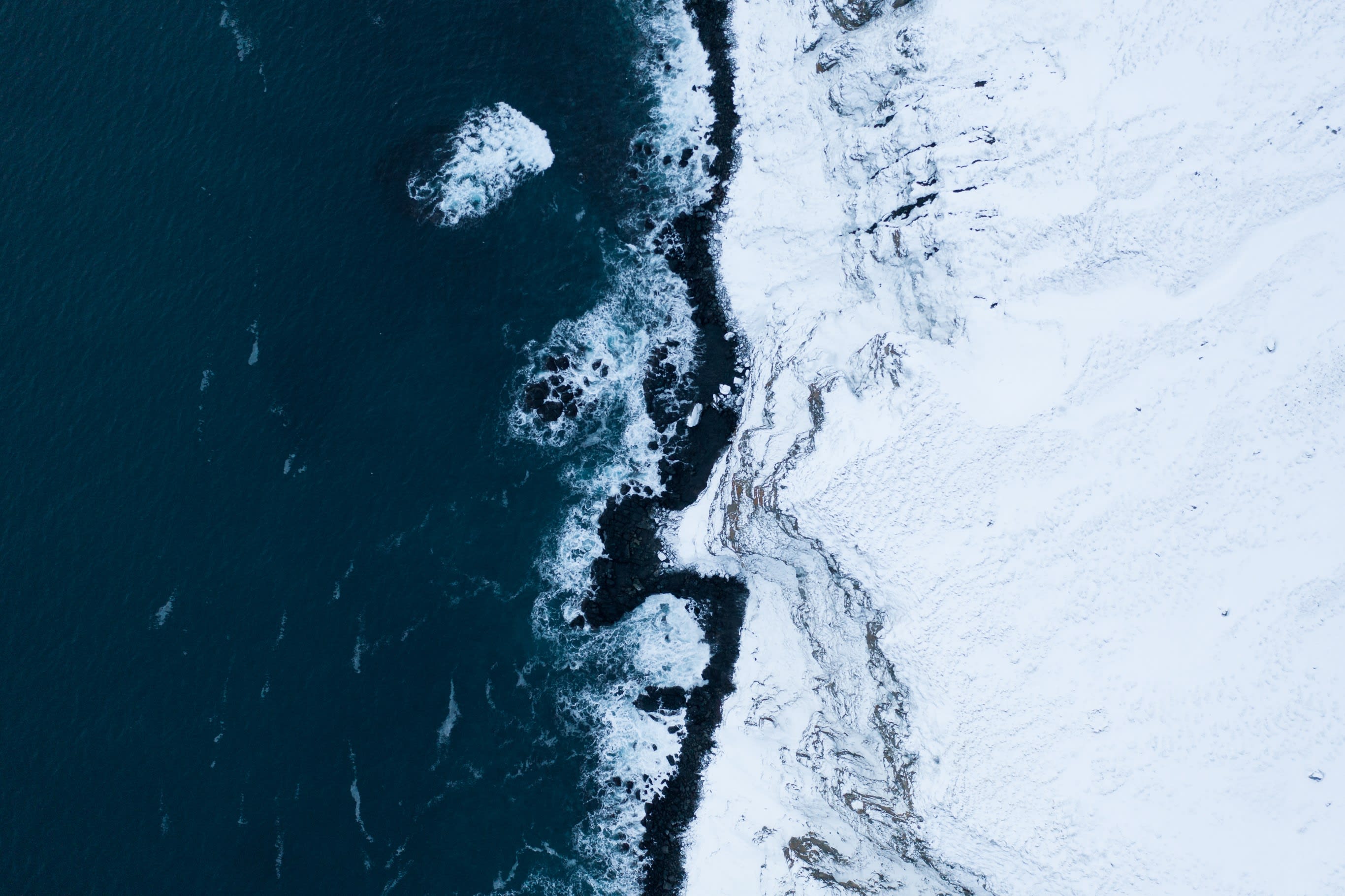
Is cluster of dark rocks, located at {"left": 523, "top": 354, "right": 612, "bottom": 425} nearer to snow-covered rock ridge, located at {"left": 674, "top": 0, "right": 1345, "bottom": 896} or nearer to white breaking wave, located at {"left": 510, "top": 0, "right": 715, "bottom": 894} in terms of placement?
white breaking wave, located at {"left": 510, "top": 0, "right": 715, "bottom": 894}

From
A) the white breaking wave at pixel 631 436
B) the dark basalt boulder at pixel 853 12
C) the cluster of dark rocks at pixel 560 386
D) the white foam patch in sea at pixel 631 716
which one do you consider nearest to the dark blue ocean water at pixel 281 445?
the white breaking wave at pixel 631 436

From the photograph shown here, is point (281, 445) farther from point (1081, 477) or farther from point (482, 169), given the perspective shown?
point (1081, 477)

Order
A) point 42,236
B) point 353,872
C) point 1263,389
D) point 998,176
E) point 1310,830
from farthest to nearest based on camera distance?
1. point 42,236
2. point 353,872
3. point 998,176
4. point 1263,389
5. point 1310,830

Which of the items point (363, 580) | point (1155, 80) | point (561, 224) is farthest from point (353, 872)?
point (1155, 80)

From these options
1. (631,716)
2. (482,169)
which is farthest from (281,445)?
(631,716)

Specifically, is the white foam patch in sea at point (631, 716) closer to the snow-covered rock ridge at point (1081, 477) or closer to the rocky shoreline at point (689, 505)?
the rocky shoreline at point (689, 505)

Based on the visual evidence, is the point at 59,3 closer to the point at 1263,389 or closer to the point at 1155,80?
the point at 1155,80

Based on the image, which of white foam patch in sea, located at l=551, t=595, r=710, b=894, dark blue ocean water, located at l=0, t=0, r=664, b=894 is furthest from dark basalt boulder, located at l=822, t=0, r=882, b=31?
white foam patch in sea, located at l=551, t=595, r=710, b=894
